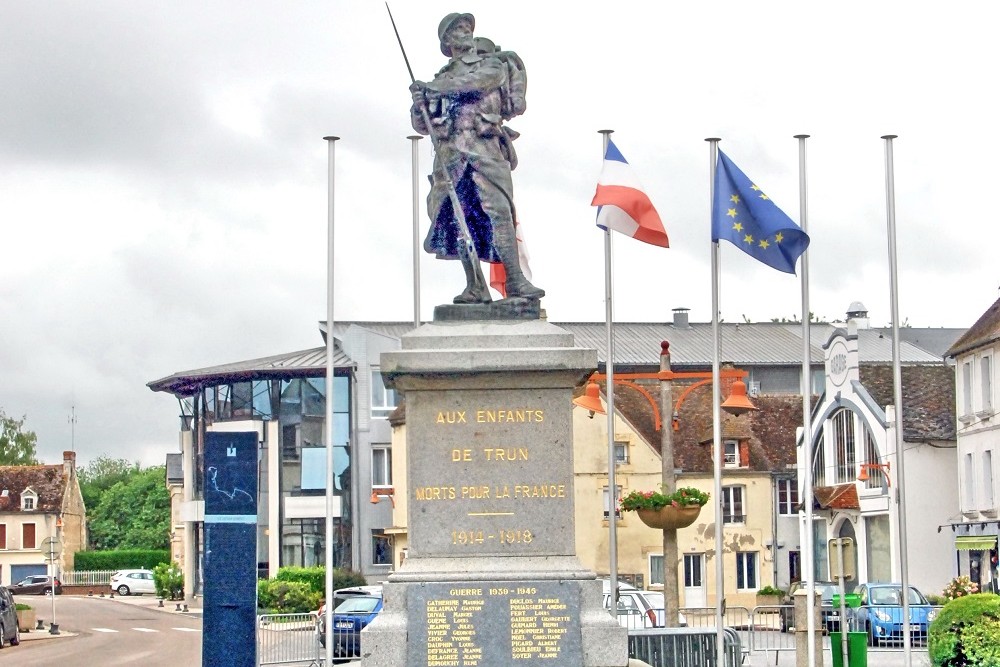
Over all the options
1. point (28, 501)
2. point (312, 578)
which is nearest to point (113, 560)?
point (28, 501)

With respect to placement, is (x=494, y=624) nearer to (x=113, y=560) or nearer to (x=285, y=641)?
(x=285, y=641)

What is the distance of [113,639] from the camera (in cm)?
4753

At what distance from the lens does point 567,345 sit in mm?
15820

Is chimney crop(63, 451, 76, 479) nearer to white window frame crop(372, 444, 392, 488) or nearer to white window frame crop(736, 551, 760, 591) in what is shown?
white window frame crop(372, 444, 392, 488)

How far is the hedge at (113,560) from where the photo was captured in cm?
10100

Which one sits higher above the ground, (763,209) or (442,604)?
(763,209)

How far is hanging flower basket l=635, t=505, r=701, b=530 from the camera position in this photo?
26031 millimetres

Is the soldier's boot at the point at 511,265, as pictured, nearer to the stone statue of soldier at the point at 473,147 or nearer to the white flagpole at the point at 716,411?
the stone statue of soldier at the point at 473,147

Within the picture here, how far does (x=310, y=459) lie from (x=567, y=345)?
182ft

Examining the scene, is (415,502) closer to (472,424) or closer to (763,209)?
(472,424)

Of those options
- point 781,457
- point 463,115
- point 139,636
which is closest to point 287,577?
point 139,636

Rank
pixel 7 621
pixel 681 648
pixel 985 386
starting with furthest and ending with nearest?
pixel 985 386 < pixel 7 621 < pixel 681 648

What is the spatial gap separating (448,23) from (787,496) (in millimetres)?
45869

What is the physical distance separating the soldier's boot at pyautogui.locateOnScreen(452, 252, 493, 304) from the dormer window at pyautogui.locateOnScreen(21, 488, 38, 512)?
89452 millimetres
